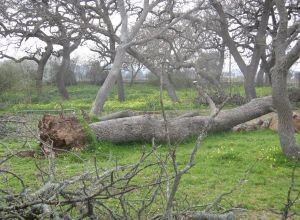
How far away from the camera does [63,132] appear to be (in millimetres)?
10211

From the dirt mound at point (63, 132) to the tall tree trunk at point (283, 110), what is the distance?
4.56m

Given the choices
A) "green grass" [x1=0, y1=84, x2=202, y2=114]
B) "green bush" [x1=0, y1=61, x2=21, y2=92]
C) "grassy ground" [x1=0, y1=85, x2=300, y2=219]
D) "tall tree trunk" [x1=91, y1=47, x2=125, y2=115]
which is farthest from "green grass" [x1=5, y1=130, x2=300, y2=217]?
"green bush" [x1=0, y1=61, x2=21, y2=92]

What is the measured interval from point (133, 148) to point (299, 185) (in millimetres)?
4839

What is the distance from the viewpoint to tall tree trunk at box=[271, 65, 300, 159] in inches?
319

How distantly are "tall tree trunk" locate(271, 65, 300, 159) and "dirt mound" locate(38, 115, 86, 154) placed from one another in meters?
4.56

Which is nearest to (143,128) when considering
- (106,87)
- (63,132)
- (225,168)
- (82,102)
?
(63,132)

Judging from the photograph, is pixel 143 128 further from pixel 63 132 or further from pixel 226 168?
pixel 226 168

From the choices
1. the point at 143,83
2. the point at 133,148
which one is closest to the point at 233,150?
the point at 133,148

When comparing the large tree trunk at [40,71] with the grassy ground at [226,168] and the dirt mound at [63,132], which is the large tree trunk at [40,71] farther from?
the dirt mound at [63,132]

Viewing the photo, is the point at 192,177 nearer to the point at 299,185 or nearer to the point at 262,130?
the point at 299,185

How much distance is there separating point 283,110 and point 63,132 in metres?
4.91

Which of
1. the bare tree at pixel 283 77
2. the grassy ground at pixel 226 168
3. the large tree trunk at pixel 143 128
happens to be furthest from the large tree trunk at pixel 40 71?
the bare tree at pixel 283 77

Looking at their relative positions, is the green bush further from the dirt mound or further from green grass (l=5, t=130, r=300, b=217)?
green grass (l=5, t=130, r=300, b=217)

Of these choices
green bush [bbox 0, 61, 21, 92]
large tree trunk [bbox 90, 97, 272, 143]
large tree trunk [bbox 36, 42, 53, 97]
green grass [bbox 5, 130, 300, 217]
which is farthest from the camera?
large tree trunk [bbox 36, 42, 53, 97]
